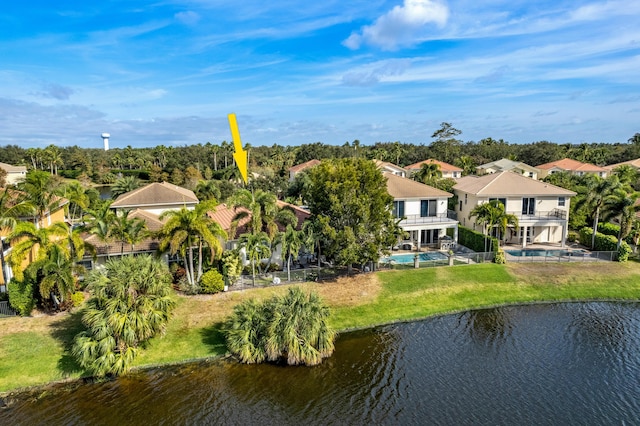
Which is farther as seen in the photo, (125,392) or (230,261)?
(230,261)

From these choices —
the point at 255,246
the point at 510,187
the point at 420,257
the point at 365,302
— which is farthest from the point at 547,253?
the point at 255,246

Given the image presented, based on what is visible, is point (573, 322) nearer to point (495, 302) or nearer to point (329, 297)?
point (495, 302)

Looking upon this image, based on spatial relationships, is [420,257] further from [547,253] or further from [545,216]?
[545,216]

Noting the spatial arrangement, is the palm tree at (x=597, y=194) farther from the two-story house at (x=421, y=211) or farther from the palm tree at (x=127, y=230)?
the palm tree at (x=127, y=230)

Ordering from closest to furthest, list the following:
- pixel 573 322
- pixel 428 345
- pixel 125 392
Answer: pixel 125 392 < pixel 428 345 < pixel 573 322

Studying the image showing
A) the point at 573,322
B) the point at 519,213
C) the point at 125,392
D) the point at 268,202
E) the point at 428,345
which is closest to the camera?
the point at 125,392

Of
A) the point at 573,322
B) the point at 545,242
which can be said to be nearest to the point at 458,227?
the point at 545,242

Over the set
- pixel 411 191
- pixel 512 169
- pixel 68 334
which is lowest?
pixel 68 334
